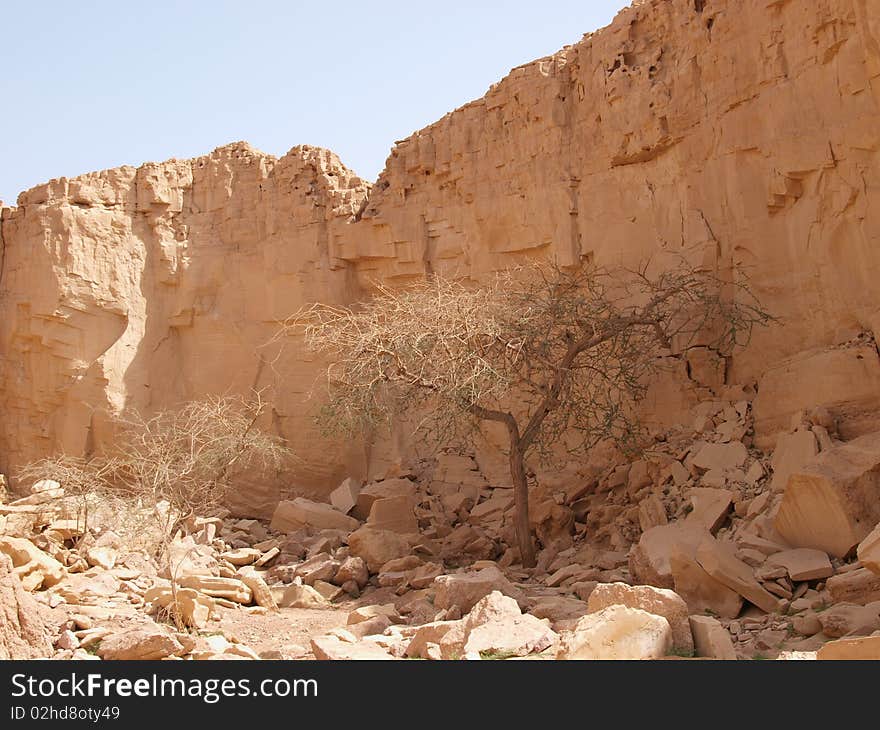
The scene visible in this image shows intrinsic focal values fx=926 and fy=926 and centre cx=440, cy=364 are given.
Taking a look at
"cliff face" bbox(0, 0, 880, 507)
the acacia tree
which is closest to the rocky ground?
the acacia tree

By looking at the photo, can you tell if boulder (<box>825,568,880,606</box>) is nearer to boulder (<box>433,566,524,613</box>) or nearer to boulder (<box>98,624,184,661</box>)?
boulder (<box>433,566,524,613</box>)

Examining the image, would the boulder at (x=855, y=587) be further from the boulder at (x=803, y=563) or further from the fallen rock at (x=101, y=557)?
the fallen rock at (x=101, y=557)

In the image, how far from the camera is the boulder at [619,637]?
5.23 meters

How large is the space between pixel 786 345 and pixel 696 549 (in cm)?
365

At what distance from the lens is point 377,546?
35.1 ft

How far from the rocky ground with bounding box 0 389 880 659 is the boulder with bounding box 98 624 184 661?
0.01 m

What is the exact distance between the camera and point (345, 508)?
1308cm

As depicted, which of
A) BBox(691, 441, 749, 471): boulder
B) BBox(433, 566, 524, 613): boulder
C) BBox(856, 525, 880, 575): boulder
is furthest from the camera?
BBox(691, 441, 749, 471): boulder

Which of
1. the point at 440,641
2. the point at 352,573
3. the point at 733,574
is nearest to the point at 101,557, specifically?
the point at 352,573

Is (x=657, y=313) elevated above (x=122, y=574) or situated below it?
above

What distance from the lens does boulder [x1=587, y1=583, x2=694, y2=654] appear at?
5.56 meters

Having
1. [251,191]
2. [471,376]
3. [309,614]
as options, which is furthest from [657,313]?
[251,191]

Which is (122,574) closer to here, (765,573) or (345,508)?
(345,508)

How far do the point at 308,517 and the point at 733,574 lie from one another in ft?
22.4
